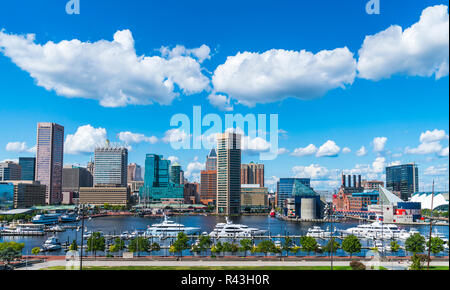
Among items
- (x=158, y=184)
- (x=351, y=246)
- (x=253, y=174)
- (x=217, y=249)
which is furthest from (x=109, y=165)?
(x=351, y=246)

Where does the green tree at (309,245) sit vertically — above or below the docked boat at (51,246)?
above

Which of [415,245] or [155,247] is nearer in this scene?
[415,245]

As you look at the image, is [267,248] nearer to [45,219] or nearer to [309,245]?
[309,245]

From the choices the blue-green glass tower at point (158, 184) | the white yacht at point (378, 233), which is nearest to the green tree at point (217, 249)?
the white yacht at point (378, 233)

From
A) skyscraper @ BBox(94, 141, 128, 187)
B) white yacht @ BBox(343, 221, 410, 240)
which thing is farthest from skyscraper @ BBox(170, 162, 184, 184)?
white yacht @ BBox(343, 221, 410, 240)

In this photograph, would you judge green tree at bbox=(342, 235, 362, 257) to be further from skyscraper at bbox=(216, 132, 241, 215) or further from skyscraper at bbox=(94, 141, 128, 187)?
skyscraper at bbox=(94, 141, 128, 187)

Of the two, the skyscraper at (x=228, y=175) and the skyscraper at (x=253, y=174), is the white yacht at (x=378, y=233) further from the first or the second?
the skyscraper at (x=253, y=174)
